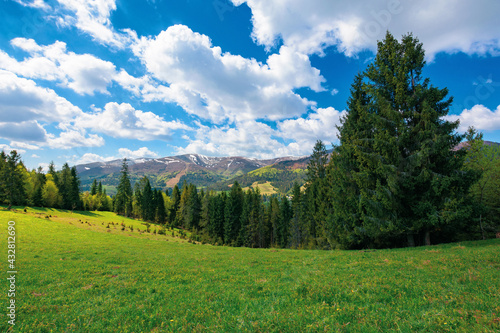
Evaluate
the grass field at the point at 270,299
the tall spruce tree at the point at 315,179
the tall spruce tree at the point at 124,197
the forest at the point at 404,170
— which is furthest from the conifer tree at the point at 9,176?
the forest at the point at 404,170

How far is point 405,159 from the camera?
56.7 ft

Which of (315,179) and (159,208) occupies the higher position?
(315,179)

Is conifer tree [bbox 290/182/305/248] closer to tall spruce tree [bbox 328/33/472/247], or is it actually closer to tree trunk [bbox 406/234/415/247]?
tall spruce tree [bbox 328/33/472/247]

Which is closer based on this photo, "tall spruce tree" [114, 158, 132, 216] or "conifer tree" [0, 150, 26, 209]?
"conifer tree" [0, 150, 26, 209]

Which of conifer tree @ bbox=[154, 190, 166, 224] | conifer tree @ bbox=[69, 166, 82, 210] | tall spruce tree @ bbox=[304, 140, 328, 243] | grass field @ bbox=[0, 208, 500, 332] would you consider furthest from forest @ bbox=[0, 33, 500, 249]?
conifer tree @ bbox=[69, 166, 82, 210]

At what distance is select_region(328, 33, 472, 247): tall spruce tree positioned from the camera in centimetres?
1602

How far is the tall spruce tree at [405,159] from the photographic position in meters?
16.0

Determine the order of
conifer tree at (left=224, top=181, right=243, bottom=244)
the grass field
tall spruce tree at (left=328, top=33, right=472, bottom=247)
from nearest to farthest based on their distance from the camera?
1. the grass field
2. tall spruce tree at (left=328, top=33, right=472, bottom=247)
3. conifer tree at (left=224, top=181, right=243, bottom=244)

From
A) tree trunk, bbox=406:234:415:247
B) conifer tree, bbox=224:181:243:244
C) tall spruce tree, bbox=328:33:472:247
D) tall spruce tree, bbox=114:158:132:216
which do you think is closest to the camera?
tall spruce tree, bbox=328:33:472:247

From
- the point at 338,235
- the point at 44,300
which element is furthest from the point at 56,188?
the point at 338,235

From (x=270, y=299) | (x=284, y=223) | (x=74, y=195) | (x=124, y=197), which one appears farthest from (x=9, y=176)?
(x=284, y=223)

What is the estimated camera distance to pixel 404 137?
1719 centimetres

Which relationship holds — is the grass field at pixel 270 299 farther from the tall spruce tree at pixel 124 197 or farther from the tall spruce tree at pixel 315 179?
the tall spruce tree at pixel 124 197

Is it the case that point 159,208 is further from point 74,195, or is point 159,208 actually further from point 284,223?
point 284,223
